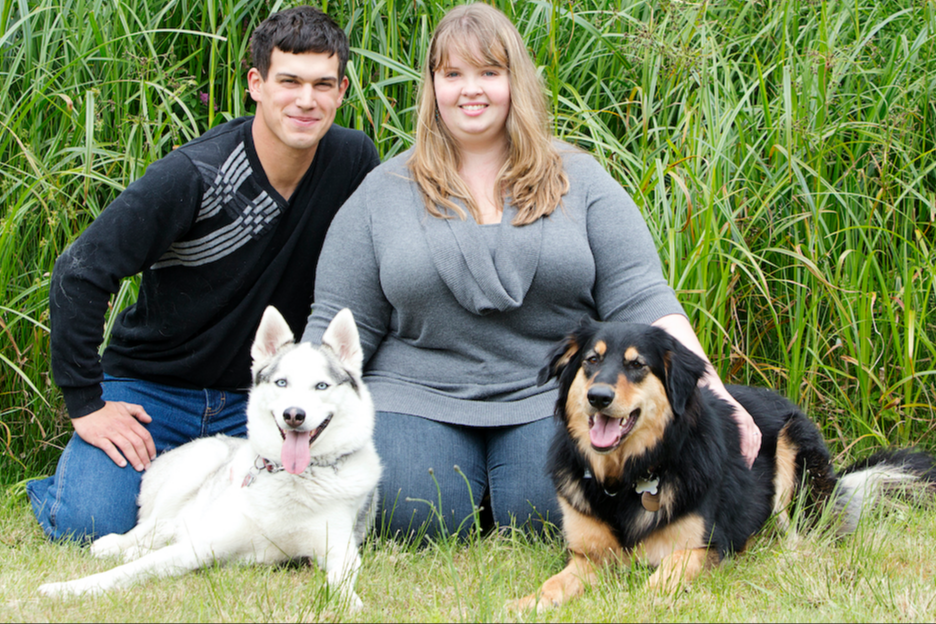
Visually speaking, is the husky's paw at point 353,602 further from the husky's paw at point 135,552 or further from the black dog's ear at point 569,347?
the husky's paw at point 135,552

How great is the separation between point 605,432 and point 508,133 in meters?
1.26

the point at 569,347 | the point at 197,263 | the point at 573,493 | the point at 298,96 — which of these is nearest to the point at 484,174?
the point at 298,96

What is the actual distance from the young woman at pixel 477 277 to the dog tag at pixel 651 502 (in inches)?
20.3

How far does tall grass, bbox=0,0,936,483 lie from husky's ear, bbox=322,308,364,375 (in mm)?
1220

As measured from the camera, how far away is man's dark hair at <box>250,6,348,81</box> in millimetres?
2861

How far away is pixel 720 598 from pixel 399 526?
1.16 m

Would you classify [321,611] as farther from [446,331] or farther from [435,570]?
[446,331]

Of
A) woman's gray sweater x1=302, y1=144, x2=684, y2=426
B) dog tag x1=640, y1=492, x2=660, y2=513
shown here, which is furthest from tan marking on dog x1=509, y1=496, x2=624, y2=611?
woman's gray sweater x1=302, y1=144, x2=684, y2=426

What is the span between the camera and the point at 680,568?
2.26 metres

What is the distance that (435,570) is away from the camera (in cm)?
242

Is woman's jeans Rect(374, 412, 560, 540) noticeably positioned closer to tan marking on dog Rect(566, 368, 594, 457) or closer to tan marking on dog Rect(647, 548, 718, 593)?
tan marking on dog Rect(566, 368, 594, 457)

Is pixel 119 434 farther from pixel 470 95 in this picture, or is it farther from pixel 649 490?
pixel 649 490

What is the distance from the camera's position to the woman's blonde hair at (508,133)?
288 centimetres

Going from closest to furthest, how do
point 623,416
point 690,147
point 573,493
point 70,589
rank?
point 70,589
point 623,416
point 573,493
point 690,147
